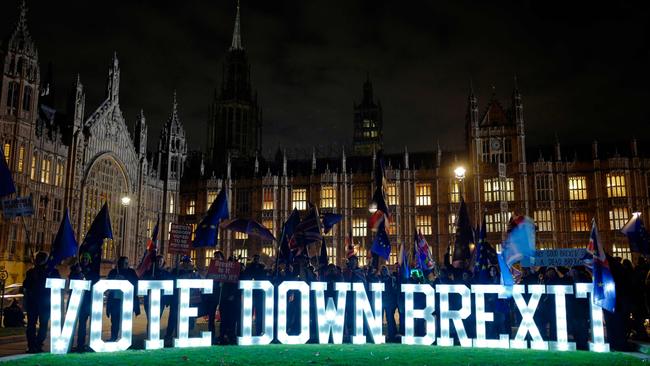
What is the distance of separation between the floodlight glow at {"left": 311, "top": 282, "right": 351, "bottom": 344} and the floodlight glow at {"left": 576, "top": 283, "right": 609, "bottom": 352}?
585 cm

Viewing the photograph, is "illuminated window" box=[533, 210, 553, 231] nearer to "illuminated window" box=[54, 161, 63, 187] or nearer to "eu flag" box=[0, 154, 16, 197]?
"illuminated window" box=[54, 161, 63, 187]

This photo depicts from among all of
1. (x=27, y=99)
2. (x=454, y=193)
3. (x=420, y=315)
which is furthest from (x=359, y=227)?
(x=420, y=315)

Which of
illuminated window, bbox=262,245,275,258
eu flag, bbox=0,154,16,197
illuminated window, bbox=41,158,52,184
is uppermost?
illuminated window, bbox=41,158,52,184

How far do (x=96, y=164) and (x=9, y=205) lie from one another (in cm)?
3025

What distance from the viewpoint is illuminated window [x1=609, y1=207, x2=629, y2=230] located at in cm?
4862

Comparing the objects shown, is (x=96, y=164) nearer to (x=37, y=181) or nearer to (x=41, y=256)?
(x=37, y=181)

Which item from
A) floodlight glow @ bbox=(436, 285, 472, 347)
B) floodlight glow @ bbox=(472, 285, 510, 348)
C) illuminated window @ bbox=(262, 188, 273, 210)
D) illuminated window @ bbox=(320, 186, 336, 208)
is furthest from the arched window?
floodlight glow @ bbox=(472, 285, 510, 348)

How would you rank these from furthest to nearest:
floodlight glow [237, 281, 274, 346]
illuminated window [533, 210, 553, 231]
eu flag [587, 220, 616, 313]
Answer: illuminated window [533, 210, 553, 231] → floodlight glow [237, 281, 274, 346] → eu flag [587, 220, 616, 313]

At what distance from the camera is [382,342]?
48.3 ft

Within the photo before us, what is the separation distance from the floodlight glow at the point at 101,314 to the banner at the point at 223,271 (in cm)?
229

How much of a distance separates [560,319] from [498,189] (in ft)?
129

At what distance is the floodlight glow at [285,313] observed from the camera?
14062 mm

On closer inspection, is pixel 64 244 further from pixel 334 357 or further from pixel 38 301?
pixel 334 357

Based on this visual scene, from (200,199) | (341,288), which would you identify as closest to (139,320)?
(341,288)
